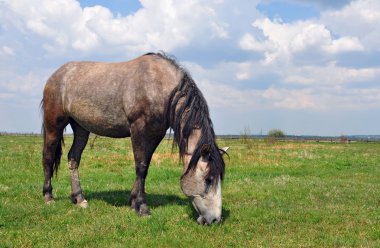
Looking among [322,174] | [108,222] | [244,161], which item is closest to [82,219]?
[108,222]

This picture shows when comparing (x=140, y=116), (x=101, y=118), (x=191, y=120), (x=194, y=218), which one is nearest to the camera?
(x=191, y=120)

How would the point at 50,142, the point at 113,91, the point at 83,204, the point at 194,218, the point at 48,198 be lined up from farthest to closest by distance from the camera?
the point at 50,142 → the point at 48,198 → the point at 83,204 → the point at 113,91 → the point at 194,218

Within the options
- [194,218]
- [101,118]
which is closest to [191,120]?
[194,218]

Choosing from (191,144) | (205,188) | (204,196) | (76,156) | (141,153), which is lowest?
(204,196)

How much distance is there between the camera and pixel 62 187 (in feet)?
41.5

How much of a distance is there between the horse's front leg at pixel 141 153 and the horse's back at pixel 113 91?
351 millimetres

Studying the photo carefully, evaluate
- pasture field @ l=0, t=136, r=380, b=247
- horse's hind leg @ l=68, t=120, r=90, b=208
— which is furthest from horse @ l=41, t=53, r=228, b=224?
pasture field @ l=0, t=136, r=380, b=247

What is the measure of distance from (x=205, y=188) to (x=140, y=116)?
2.13 metres

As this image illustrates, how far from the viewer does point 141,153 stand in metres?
8.54

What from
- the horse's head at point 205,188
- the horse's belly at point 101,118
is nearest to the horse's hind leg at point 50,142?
the horse's belly at point 101,118

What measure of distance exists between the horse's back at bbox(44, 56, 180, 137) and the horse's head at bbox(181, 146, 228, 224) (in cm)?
152

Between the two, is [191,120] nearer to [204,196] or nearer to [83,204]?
[204,196]

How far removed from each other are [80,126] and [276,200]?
5.46m

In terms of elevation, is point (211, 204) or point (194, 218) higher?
point (211, 204)
